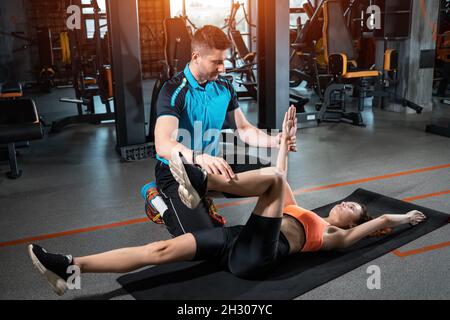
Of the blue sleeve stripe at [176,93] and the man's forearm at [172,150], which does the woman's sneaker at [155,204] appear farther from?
the blue sleeve stripe at [176,93]

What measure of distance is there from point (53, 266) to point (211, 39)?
114cm

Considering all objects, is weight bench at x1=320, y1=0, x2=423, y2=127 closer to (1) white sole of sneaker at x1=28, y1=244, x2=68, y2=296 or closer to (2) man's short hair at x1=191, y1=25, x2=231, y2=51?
(2) man's short hair at x1=191, y1=25, x2=231, y2=51

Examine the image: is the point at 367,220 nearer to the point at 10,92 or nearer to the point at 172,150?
the point at 172,150

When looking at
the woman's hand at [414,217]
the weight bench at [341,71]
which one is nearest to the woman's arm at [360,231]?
the woman's hand at [414,217]

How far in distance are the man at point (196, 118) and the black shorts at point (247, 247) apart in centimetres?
18

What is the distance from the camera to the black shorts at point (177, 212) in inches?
84.5

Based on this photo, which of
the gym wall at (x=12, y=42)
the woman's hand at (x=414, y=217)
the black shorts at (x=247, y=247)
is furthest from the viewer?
the gym wall at (x=12, y=42)

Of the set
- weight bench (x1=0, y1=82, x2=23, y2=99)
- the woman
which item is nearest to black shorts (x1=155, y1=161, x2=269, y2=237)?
the woman

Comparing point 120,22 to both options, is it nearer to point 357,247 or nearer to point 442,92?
point 357,247

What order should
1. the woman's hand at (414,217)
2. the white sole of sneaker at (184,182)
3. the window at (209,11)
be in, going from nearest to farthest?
the white sole of sneaker at (184,182) → the woman's hand at (414,217) → the window at (209,11)

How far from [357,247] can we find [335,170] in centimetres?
149

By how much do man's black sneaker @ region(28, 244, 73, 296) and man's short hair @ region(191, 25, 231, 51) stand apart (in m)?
1.07

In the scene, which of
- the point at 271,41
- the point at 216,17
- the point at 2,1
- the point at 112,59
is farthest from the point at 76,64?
the point at 216,17

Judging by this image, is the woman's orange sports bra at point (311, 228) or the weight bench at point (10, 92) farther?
the weight bench at point (10, 92)
